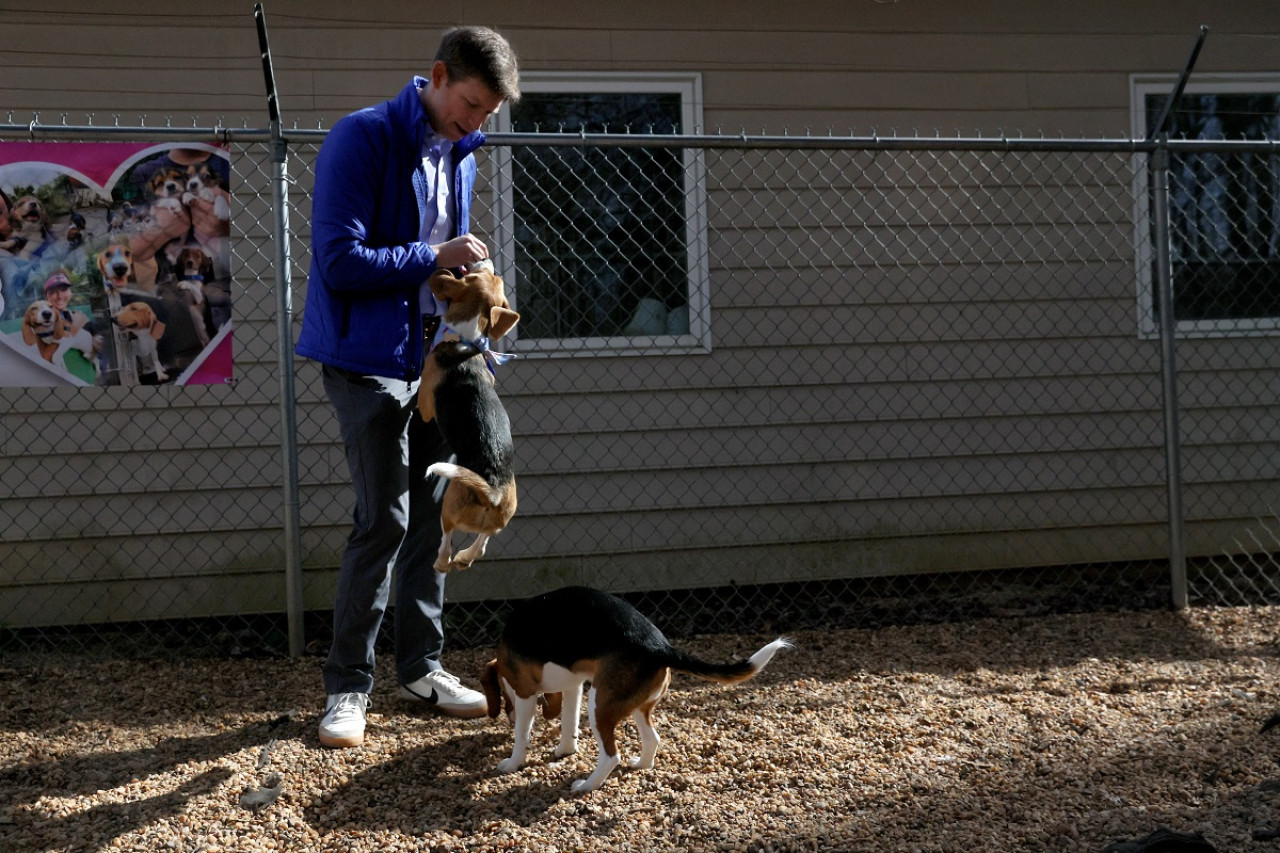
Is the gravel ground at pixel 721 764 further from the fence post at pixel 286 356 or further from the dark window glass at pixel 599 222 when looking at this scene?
the dark window glass at pixel 599 222

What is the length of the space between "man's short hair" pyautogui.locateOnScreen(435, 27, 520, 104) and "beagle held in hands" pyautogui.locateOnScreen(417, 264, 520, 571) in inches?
22.1

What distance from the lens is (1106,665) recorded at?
4.34 meters

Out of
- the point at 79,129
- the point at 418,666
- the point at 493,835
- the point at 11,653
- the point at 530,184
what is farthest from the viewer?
the point at 530,184

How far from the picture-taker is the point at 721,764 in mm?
3238

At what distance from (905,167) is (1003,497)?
1.81 m

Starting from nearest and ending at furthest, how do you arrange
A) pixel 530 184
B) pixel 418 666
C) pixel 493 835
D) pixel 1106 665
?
pixel 493 835 < pixel 418 666 < pixel 1106 665 < pixel 530 184

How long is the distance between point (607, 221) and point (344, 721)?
2.95 m

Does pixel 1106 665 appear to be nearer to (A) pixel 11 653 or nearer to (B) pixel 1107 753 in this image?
(B) pixel 1107 753

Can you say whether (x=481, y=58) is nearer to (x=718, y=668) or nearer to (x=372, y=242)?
(x=372, y=242)

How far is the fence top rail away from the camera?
3850 millimetres

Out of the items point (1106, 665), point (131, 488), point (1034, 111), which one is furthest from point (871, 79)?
point (131, 488)

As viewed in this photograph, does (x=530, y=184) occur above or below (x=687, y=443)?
above

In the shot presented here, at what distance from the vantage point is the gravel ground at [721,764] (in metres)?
2.78

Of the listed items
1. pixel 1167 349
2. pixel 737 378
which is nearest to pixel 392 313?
pixel 737 378
